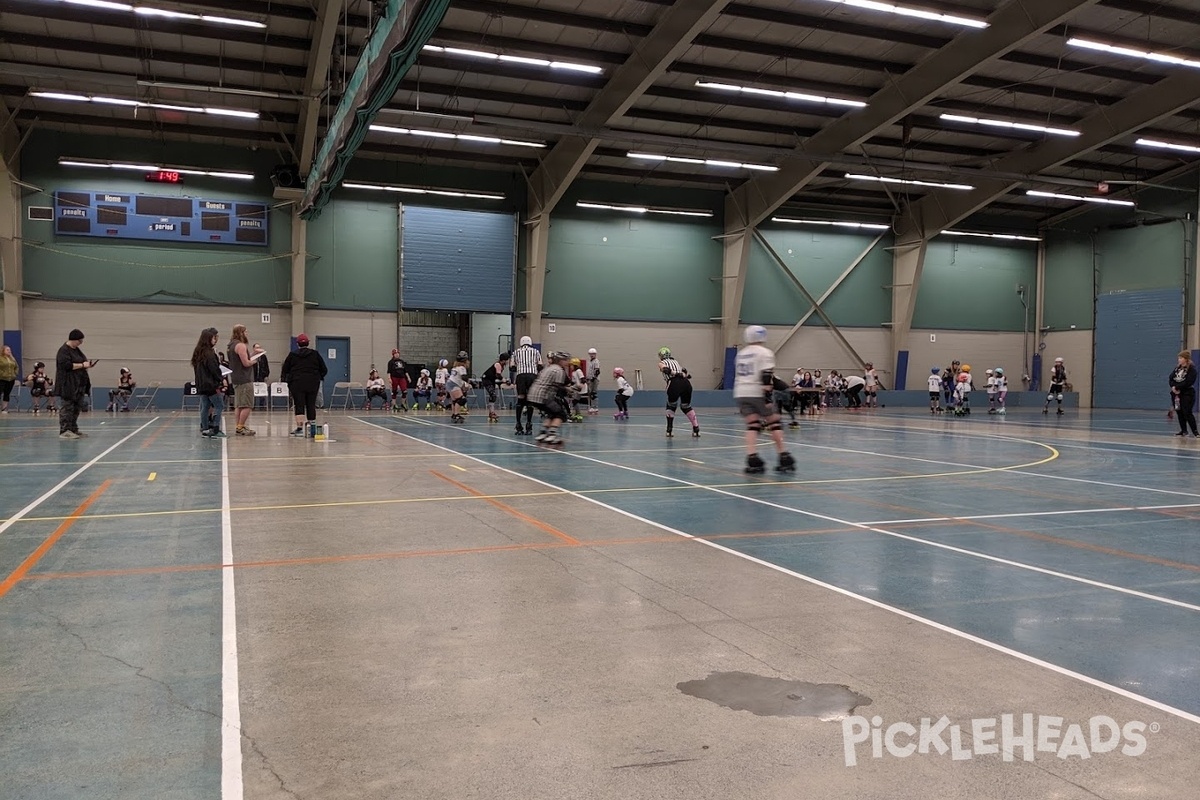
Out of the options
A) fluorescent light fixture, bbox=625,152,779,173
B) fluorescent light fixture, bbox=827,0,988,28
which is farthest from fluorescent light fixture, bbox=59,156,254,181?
fluorescent light fixture, bbox=827,0,988,28

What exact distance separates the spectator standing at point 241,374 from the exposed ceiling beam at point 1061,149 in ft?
85.6

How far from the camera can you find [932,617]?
4.50m

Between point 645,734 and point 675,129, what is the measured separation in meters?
28.7

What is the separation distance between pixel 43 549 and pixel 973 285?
134 ft

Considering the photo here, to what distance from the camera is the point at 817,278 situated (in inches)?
1471

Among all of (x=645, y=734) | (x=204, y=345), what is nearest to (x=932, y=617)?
(x=645, y=734)

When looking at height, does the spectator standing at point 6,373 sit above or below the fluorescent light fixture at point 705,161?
below

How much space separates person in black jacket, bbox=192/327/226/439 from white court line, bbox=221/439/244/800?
10.1m

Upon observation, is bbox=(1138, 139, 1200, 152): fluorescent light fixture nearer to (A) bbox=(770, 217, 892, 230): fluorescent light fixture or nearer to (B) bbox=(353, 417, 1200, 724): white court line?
(A) bbox=(770, 217, 892, 230): fluorescent light fixture

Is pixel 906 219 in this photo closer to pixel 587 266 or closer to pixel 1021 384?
pixel 1021 384

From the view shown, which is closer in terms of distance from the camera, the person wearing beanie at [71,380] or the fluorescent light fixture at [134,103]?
the person wearing beanie at [71,380]

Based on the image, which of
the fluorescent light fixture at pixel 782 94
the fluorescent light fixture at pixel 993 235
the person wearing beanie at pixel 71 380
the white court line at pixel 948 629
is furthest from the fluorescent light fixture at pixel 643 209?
the white court line at pixel 948 629

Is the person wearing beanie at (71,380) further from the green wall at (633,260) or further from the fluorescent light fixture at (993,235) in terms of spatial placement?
the fluorescent light fixture at (993,235)

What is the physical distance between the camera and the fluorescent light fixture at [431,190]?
3095cm
